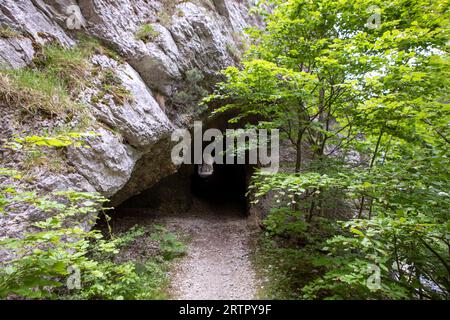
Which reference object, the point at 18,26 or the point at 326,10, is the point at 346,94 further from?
the point at 18,26

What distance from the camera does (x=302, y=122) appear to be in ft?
17.9

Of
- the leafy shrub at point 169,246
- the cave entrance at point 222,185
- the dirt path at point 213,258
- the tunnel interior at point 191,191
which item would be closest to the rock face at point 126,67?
the leafy shrub at point 169,246

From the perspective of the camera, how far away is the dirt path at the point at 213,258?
4754 mm

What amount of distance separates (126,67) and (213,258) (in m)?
5.48

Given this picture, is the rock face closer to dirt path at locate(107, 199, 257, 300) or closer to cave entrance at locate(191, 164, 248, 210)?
dirt path at locate(107, 199, 257, 300)

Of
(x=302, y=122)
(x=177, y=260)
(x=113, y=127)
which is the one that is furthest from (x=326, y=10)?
(x=177, y=260)

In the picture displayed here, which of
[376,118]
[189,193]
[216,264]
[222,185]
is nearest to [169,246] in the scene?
[216,264]

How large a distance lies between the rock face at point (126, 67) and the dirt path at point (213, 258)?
2.31 meters

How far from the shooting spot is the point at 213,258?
6.18m

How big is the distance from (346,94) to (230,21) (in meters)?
6.92

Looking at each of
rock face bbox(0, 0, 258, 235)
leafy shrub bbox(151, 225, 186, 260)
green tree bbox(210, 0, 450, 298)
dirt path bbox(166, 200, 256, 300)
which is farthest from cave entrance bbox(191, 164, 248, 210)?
green tree bbox(210, 0, 450, 298)

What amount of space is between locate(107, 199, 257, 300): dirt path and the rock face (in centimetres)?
231

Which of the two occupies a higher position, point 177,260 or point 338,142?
point 338,142

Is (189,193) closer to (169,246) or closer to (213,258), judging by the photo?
(169,246)
